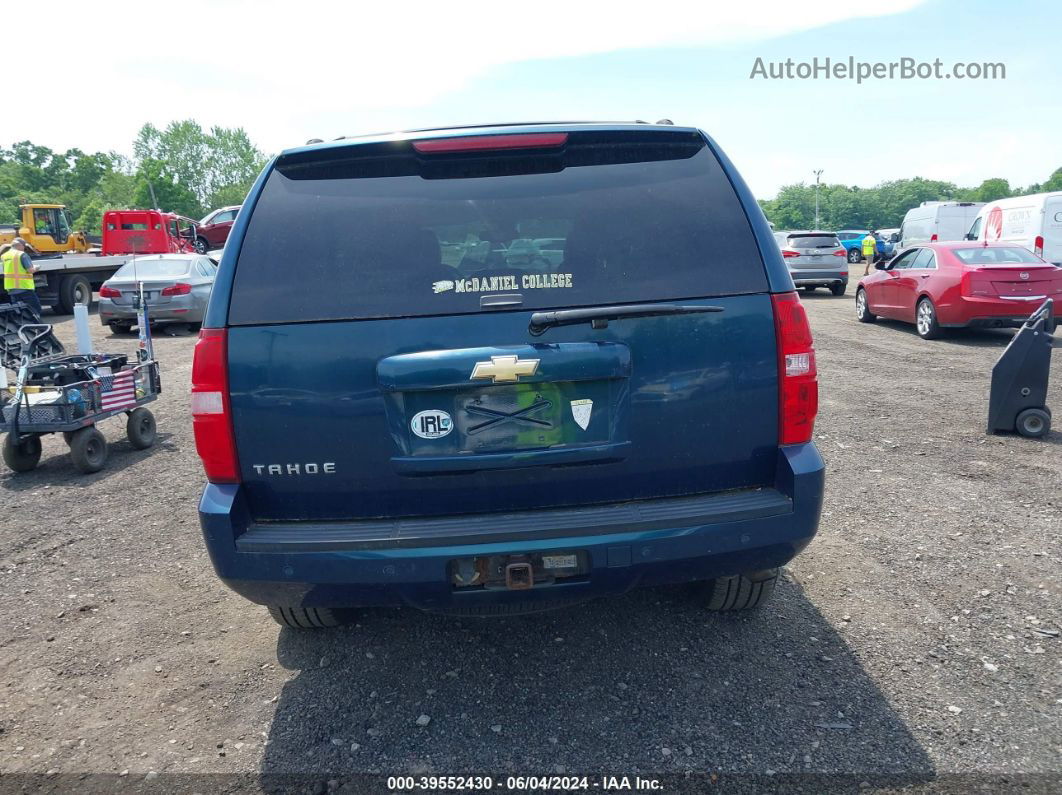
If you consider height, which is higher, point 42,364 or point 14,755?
point 42,364

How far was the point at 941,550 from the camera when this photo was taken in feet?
14.4

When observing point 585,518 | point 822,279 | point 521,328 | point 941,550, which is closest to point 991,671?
point 941,550

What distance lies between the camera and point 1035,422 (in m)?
6.62

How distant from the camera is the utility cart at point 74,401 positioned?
649cm

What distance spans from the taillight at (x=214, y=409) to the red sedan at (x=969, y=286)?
38.1 feet

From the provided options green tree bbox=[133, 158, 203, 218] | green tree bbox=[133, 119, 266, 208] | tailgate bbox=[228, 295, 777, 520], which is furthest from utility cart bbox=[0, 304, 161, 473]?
green tree bbox=[133, 119, 266, 208]

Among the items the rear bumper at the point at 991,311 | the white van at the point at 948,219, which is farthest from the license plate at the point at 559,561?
the white van at the point at 948,219

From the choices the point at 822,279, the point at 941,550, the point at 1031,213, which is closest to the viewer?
the point at 941,550

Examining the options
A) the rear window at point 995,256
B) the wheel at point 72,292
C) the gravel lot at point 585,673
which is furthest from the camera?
the wheel at point 72,292

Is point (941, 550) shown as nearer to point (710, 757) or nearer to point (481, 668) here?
point (710, 757)

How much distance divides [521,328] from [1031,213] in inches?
688

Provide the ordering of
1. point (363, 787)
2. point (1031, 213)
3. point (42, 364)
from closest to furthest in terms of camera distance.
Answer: point (363, 787), point (42, 364), point (1031, 213)

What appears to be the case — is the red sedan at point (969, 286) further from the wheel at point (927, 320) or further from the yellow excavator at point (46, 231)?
the yellow excavator at point (46, 231)

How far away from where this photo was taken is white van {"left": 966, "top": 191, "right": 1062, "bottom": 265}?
15.7 meters
